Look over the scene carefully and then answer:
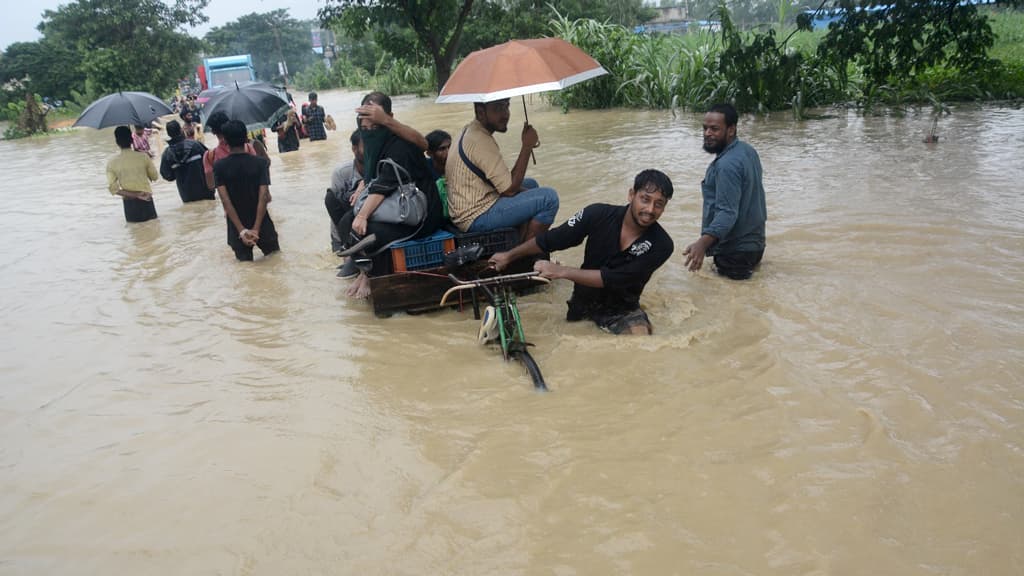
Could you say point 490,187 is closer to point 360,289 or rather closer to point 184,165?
point 360,289

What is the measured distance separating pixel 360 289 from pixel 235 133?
78.6 inches

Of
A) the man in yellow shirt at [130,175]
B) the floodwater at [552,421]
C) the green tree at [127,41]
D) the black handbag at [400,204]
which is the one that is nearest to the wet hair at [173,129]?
the man in yellow shirt at [130,175]

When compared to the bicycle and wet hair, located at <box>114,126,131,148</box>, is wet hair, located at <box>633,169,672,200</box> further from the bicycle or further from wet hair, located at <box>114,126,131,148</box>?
wet hair, located at <box>114,126,131,148</box>

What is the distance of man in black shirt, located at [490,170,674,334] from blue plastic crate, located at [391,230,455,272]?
1.91ft

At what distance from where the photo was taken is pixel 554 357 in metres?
4.20

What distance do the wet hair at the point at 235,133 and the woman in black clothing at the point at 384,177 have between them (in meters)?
1.83

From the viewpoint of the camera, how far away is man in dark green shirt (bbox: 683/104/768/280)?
484 centimetres

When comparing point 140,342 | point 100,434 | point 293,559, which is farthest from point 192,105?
point 293,559

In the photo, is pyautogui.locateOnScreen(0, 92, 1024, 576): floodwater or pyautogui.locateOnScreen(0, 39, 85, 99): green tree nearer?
pyautogui.locateOnScreen(0, 92, 1024, 576): floodwater

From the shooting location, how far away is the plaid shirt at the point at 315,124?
1531cm

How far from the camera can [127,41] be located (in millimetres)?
35062

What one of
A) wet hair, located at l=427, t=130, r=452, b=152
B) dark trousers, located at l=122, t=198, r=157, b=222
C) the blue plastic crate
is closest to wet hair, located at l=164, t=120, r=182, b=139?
dark trousers, located at l=122, t=198, r=157, b=222

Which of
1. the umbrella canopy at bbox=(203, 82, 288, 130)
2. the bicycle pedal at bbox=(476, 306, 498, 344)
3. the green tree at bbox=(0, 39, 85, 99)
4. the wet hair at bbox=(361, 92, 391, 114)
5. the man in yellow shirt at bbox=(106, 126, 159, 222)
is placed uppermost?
the green tree at bbox=(0, 39, 85, 99)

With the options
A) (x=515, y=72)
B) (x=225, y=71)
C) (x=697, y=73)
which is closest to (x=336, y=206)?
(x=515, y=72)
